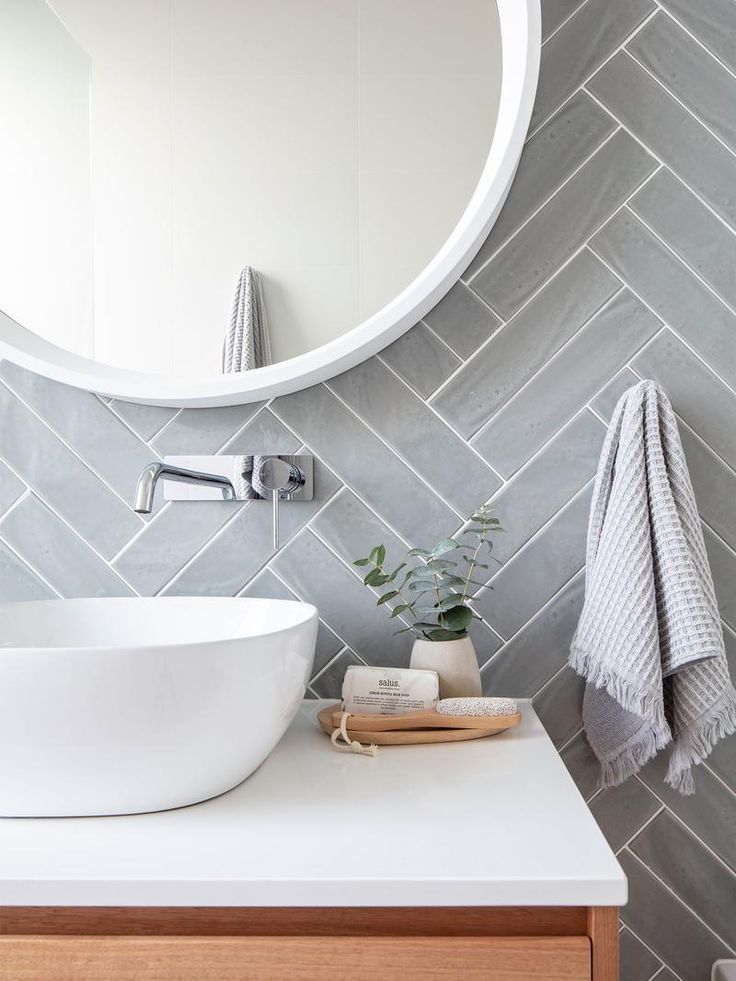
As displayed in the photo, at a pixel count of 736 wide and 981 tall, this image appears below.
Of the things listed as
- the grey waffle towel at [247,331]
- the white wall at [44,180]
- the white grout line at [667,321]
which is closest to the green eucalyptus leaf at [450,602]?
the grey waffle towel at [247,331]

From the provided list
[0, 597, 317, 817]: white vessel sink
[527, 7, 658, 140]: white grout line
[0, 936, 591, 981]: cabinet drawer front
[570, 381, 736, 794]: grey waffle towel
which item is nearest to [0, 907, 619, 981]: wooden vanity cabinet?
[0, 936, 591, 981]: cabinet drawer front

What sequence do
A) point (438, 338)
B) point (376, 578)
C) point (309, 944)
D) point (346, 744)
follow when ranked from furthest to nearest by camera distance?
point (438, 338), point (376, 578), point (346, 744), point (309, 944)

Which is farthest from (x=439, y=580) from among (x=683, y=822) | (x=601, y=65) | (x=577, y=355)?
(x=601, y=65)

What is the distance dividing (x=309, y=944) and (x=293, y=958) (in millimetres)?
17

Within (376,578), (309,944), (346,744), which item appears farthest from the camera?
(376,578)

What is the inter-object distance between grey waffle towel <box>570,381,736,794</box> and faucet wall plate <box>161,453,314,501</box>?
0.40 metres

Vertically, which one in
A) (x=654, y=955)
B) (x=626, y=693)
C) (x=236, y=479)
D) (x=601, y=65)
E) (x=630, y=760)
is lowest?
(x=654, y=955)

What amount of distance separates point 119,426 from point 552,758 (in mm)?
749

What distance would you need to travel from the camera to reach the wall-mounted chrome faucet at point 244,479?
3.64 feet

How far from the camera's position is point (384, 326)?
1121mm

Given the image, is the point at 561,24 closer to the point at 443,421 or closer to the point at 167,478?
the point at 443,421

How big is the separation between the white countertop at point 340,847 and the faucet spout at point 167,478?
340mm

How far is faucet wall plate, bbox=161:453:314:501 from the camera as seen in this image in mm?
1143

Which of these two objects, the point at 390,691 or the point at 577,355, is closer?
the point at 390,691
